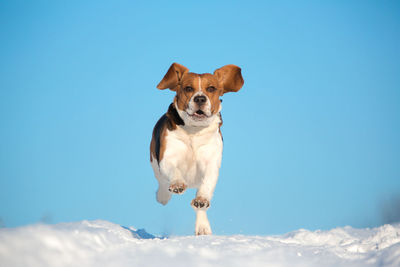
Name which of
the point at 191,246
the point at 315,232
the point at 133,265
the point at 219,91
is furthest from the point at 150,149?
the point at 133,265

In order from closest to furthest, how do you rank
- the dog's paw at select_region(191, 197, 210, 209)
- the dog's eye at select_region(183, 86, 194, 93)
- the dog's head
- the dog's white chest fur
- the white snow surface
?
the white snow surface
the dog's paw at select_region(191, 197, 210, 209)
the dog's head
the dog's eye at select_region(183, 86, 194, 93)
the dog's white chest fur

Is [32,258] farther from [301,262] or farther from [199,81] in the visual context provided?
[199,81]

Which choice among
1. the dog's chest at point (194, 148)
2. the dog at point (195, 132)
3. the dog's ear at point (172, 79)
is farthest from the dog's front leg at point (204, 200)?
the dog's ear at point (172, 79)

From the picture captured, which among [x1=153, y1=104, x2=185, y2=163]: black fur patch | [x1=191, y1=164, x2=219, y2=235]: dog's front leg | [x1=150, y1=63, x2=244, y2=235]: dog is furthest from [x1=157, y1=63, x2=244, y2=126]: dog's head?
[x1=191, y1=164, x2=219, y2=235]: dog's front leg

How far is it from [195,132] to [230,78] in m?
1.11

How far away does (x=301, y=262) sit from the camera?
173 inches

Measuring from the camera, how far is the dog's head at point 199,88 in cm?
704

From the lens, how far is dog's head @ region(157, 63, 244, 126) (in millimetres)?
7035

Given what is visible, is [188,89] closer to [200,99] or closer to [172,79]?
[200,99]

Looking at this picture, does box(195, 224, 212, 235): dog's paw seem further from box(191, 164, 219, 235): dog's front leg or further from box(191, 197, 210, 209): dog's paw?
box(191, 197, 210, 209): dog's paw

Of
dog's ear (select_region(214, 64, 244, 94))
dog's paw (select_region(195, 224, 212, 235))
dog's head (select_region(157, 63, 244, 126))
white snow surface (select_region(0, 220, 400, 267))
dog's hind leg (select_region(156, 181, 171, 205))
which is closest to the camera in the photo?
white snow surface (select_region(0, 220, 400, 267))

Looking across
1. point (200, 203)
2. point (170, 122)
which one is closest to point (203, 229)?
point (200, 203)

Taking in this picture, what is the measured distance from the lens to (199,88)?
7.15m

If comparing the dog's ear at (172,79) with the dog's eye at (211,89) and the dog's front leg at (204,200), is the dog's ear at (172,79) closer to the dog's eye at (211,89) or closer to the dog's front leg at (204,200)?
the dog's eye at (211,89)
